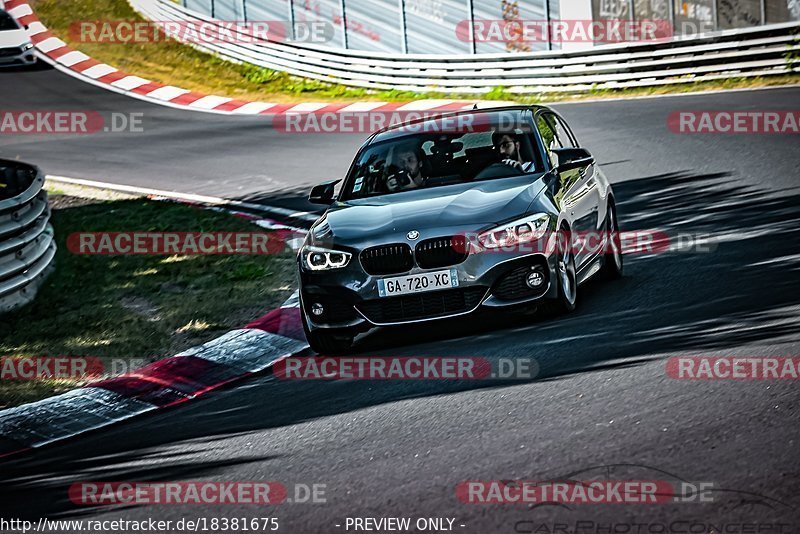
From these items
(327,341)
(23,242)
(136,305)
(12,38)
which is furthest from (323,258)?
(12,38)

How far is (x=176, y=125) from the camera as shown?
80.6 feet

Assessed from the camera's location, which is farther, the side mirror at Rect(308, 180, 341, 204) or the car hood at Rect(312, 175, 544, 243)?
the side mirror at Rect(308, 180, 341, 204)

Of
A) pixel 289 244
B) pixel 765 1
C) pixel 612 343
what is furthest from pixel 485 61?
pixel 612 343

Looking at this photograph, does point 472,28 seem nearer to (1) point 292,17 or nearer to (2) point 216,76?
(1) point 292,17

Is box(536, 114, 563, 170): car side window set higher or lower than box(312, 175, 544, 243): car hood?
higher

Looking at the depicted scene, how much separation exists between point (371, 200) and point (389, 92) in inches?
734

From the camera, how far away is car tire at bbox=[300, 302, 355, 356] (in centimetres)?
861

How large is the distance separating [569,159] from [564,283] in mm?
1114

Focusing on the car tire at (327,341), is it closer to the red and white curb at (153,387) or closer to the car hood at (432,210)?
the red and white curb at (153,387)

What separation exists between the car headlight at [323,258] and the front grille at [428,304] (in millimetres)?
336

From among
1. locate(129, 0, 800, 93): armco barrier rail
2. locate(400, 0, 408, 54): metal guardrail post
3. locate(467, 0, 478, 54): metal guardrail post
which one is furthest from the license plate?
locate(400, 0, 408, 54): metal guardrail post

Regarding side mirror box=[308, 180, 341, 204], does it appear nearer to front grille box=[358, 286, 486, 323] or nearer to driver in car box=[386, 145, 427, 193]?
driver in car box=[386, 145, 427, 193]

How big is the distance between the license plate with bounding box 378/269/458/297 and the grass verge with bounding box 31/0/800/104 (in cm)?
1531

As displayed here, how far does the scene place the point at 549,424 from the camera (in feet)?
20.2
